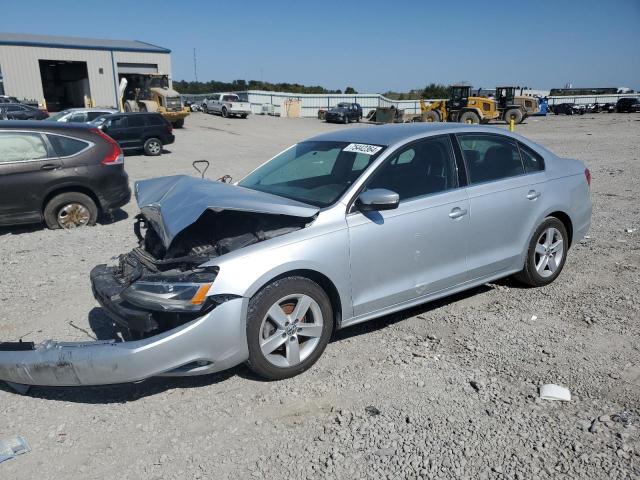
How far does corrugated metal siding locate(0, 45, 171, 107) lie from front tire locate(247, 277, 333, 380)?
47.2 meters

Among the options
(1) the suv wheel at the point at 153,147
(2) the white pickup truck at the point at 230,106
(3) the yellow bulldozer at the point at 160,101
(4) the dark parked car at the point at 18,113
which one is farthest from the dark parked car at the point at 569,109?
(4) the dark parked car at the point at 18,113

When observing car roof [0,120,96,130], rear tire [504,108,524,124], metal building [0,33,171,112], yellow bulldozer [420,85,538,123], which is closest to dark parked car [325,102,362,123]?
yellow bulldozer [420,85,538,123]

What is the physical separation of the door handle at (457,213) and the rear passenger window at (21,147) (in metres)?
6.08

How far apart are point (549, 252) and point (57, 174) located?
259 inches

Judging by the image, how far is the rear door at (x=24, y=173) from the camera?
7.27 meters

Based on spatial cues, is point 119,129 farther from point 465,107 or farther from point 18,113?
point 465,107

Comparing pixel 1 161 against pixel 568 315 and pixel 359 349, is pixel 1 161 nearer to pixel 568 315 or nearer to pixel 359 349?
pixel 359 349

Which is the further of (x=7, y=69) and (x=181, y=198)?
(x=7, y=69)

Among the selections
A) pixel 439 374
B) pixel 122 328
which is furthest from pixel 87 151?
pixel 439 374

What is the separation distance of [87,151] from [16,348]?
201 inches

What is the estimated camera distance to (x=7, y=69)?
1671 inches

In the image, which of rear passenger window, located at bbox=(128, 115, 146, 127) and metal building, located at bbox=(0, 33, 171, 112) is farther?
metal building, located at bbox=(0, 33, 171, 112)

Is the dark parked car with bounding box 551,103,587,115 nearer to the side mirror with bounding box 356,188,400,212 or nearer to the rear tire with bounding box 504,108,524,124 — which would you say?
the rear tire with bounding box 504,108,524,124

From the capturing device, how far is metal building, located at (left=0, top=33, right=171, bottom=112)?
42.9 m
